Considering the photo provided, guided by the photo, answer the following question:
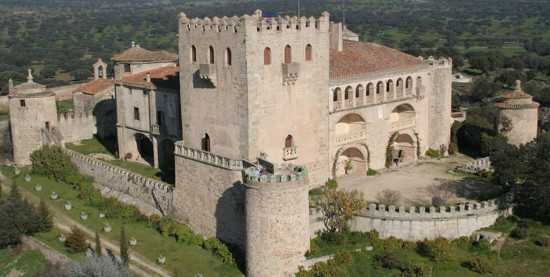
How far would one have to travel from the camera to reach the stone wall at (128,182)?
3838 centimetres

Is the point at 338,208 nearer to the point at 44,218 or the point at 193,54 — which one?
the point at 193,54

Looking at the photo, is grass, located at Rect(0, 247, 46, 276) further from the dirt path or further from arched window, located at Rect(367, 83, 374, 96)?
arched window, located at Rect(367, 83, 374, 96)

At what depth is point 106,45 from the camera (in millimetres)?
132125

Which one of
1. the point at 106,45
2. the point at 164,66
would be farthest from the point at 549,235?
the point at 106,45

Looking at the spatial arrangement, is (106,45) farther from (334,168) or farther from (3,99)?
(334,168)

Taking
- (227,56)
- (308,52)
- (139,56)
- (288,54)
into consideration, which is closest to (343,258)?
(288,54)

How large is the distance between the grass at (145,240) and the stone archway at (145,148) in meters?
5.60

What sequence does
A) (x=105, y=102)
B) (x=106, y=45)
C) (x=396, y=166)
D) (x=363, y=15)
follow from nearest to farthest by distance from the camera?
(x=396, y=166), (x=105, y=102), (x=106, y=45), (x=363, y=15)

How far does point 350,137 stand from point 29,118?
22191 millimetres

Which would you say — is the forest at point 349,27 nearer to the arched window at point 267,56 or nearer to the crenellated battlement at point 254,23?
the crenellated battlement at point 254,23

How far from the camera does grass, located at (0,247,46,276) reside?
117 ft

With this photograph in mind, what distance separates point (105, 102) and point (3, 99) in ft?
74.8

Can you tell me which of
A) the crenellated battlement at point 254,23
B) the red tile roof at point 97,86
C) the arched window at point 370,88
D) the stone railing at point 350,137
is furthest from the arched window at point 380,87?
the red tile roof at point 97,86

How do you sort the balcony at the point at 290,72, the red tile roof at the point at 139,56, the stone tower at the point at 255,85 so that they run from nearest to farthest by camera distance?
1. the stone tower at the point at 255,85
2. the balcony at the point at 290,72
3. the red tile roof at the point at 139,56
